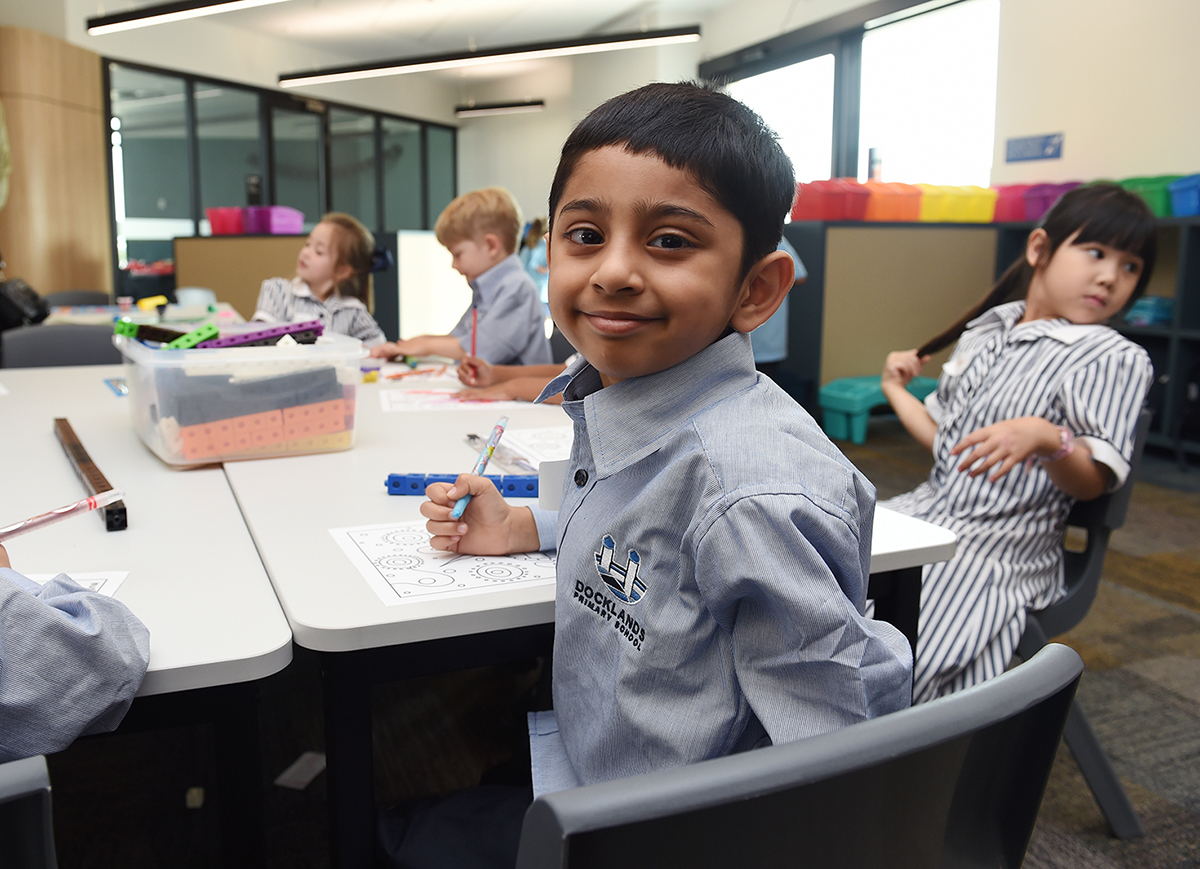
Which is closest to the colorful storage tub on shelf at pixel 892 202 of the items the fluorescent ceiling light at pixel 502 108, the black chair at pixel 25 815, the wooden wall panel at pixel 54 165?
→ the black chair at pixel 25 815

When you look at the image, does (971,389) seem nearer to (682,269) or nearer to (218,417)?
(682,269)

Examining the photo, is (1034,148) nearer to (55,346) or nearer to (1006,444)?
(1006,444)

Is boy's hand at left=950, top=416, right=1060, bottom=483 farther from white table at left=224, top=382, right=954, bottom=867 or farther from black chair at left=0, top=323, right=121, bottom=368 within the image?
black chair at left=0, top=323, right=121, bottom=368

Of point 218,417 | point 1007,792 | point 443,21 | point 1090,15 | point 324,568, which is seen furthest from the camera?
point 443,21

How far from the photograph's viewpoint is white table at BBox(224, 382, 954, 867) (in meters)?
0.73

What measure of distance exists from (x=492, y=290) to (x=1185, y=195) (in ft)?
10.7

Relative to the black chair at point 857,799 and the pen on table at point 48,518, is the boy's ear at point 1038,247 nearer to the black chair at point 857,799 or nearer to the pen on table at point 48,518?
the black chair at point 857,799

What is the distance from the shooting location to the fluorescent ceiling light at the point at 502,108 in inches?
353

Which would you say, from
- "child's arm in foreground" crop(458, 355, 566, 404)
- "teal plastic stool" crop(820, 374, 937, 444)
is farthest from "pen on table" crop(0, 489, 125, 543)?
"teal plastic stool" crop(820, 374, 937, 444)

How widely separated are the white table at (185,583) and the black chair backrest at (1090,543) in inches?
42.8

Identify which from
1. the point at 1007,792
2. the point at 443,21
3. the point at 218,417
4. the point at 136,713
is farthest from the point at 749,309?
the point at 443,21

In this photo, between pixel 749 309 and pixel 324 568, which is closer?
pixel 749 309

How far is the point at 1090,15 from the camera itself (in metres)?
4.64

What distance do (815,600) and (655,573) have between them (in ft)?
0.42
